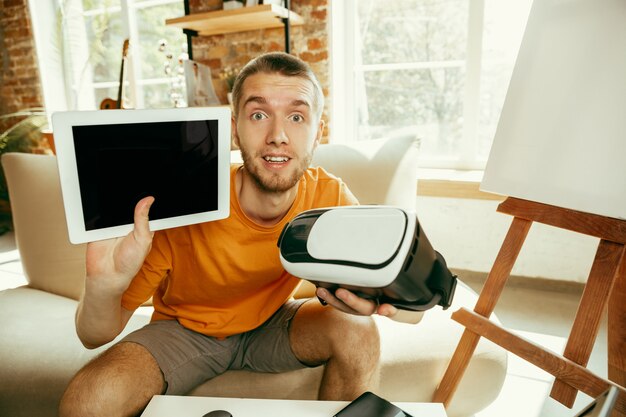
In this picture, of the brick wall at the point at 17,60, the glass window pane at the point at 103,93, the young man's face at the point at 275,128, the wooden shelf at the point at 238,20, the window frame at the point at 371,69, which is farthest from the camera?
the glass window pane at the point at 103,93

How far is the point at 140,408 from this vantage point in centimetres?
91

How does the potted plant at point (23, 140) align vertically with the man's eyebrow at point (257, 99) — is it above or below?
below

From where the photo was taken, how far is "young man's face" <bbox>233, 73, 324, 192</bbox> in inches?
42.3

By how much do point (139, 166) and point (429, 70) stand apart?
7.58ft

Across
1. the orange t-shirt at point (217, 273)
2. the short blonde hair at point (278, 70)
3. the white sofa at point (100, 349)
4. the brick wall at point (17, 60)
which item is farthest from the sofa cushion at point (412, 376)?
the brick wall at point (17, 60)

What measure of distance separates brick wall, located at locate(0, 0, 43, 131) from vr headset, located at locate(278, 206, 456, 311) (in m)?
4.22

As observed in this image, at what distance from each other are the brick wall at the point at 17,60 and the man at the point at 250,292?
12.3ft

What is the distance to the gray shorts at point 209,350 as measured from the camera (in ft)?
3.36

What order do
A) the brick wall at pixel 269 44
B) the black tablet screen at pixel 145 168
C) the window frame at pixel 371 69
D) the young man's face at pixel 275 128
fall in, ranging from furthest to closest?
the brick wall at pixel 269 44 → the window frame at pixel 371 69 → the young man's face at pixel 275 128 → the black tablet screen at pixel 145 168

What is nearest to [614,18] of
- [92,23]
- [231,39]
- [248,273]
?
[248,273]

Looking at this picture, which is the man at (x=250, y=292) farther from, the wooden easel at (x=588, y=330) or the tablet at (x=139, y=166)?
the wooden easel at (x=588, y=330)

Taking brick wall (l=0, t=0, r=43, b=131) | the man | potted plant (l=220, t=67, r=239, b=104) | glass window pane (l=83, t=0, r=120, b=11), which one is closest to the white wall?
potted plant (l=220, t=67, r=239, b=104)

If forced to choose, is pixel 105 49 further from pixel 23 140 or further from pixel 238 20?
pixel 238 20

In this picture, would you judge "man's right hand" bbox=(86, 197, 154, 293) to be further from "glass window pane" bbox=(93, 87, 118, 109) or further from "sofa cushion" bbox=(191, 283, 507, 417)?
"glass window pane" bbox=(93, 87, 118, 109)
